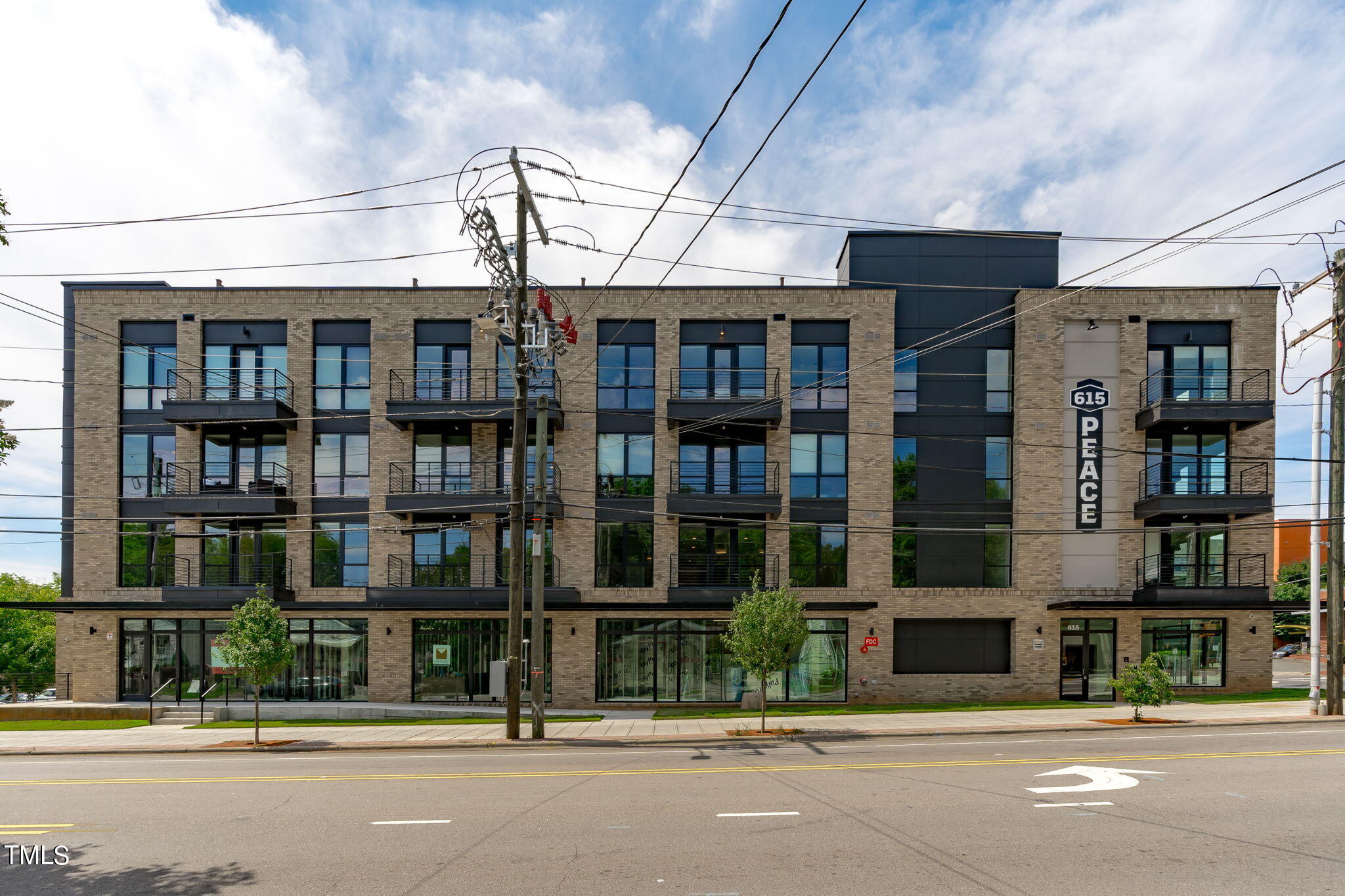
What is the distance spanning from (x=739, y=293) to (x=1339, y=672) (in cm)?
1944

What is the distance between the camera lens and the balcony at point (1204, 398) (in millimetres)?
23375

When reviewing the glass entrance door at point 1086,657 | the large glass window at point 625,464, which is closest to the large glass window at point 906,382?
the large glass window at point 625,464

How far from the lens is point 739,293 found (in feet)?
80.5

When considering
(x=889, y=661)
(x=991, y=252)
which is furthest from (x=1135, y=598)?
(x=991, y=252)

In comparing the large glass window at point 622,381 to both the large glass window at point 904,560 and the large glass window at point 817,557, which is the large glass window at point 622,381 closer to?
the large glass window at point 817,557

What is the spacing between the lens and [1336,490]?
20125 mm

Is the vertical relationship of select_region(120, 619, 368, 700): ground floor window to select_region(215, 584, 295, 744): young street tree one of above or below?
below

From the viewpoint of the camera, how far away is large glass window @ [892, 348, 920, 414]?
24.7 meters

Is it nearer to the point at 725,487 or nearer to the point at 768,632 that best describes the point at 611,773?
the point at 768,632

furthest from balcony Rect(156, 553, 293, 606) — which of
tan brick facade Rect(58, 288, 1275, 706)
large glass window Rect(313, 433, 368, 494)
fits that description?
large glass window Rect(313, 433, 368, 494)

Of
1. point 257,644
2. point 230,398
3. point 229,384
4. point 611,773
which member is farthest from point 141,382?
point 611,773

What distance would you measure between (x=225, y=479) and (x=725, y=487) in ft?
53.3

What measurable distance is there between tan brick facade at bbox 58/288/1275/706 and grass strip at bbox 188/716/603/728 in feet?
9.10

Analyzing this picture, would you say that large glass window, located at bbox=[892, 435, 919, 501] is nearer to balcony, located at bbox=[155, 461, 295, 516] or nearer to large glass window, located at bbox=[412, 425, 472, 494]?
large glass window, located at bbox=[412, 425, 472, 494]
